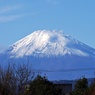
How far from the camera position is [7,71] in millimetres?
21969

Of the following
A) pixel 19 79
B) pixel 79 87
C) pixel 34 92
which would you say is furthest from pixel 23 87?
pixel 79 87

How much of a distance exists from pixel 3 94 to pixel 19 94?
30.3 inches

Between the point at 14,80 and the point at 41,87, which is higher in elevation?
the point at 41,87

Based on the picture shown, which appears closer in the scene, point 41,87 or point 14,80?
point 14,80

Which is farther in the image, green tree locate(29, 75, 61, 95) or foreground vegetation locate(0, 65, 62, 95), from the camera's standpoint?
green tree locate(29, 75, 61, 95)

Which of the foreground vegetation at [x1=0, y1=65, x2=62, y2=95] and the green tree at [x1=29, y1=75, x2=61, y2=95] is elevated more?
the green tree at [x1=29, y1=75, x2=61, y2=95]

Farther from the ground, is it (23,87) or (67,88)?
(67,88)

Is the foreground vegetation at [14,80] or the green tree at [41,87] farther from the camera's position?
the green tree at [41,87]

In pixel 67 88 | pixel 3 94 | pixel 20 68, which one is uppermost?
pixel 67 88

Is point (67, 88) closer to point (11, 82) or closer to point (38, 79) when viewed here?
point (38, 79)

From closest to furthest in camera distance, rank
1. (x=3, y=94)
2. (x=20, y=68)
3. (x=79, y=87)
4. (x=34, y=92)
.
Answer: (x=3, y=94) < (x=20, y=68) < (x=34, y=92) < (x=79, y=87)

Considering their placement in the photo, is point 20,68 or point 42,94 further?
point 42,94

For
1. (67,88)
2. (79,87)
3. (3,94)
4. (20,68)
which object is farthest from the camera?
(67,88)

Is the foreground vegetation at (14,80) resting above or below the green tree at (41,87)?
below
